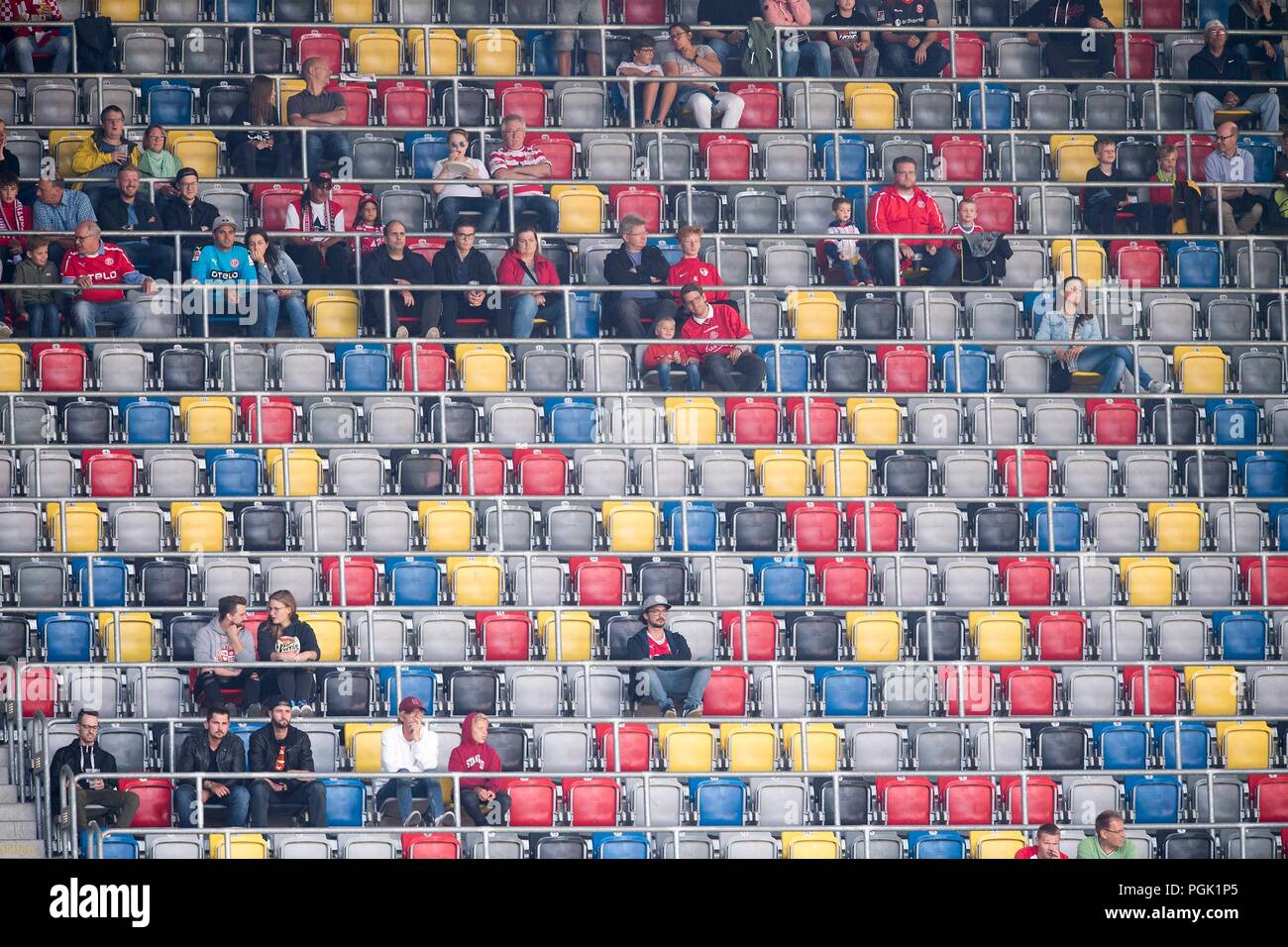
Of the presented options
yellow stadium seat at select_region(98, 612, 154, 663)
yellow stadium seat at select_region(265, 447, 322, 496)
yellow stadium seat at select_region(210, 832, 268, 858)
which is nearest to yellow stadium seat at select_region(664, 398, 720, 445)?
yellow stadium seat at select_region(265, 447, 322, 496)

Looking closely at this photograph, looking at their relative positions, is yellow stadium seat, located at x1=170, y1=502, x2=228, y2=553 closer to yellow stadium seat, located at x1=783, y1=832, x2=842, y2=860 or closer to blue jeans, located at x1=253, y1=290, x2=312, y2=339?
blue jeans, located at x1=253, y1=290, x2=312, y2=339

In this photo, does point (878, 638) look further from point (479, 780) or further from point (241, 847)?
point (241, 847)

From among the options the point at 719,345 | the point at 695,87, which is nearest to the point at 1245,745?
the point at 719,345

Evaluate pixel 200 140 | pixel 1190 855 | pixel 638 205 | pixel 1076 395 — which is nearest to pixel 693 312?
pixel 638 205

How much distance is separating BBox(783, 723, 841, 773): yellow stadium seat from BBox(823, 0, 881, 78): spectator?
539 centimetres

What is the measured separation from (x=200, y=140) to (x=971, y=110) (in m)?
5.74

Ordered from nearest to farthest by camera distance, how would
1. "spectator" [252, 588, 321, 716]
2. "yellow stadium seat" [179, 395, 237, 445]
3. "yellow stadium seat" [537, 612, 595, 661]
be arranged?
"spectator" [252, 588, 321, 716] < "yellow stadium seat" [537, 612, 595, 661] < "yellow stadium seat" [179, 395, 237, 445]

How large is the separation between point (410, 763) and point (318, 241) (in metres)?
3.95

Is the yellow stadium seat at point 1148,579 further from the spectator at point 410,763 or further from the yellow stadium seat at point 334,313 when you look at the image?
the yellow stadium seat at point 334,313

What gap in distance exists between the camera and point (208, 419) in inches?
608

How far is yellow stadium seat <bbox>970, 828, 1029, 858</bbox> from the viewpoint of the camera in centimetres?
1429

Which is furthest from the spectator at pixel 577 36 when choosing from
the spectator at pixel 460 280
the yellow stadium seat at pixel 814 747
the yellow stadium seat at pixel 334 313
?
the yellow stadium seat at pixel 814 747

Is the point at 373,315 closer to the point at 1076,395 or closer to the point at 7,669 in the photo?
the point at 7,669

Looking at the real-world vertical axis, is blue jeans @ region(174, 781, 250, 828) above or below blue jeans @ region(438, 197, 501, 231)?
below
